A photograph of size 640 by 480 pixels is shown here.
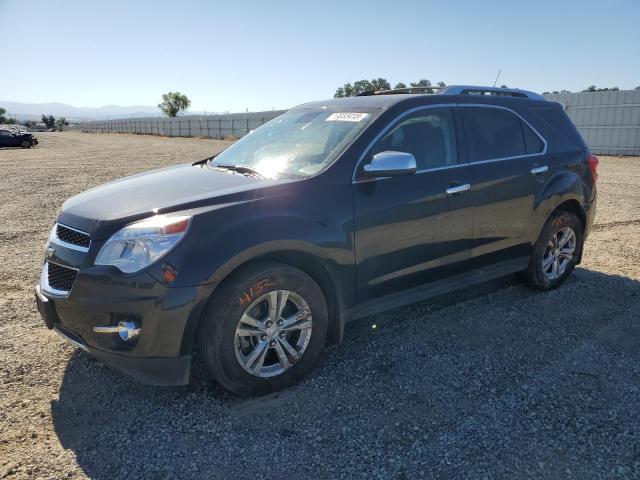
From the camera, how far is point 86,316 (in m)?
2.79

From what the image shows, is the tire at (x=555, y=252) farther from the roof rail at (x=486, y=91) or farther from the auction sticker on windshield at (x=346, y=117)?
the auction sticker on windshield at (x=346, y=117)

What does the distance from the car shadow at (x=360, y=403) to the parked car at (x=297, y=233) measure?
11.3 inches

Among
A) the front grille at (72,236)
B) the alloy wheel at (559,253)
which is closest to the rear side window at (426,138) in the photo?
the alloy wheel at (559,253)

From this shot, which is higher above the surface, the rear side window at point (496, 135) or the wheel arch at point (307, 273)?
the rear side window at point (496, 135)

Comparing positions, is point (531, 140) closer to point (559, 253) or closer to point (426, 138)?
point (559, 253)

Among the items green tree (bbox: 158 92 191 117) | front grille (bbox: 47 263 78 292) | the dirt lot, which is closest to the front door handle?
the dirt lot

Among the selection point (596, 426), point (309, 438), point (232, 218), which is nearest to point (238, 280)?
point (232, 218)

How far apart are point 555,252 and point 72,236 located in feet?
14.2

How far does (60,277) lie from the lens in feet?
9.73

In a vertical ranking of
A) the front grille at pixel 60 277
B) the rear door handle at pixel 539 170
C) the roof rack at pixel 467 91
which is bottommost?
the front grille at pixel 60 277

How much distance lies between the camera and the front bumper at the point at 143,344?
2.71 meters

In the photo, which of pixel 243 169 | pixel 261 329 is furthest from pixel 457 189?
pixel 261 329

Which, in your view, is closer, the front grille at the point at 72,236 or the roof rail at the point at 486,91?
the front grille at the point at 72,236

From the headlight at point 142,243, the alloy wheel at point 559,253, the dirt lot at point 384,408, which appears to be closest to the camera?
the dirt lot at point 384,408
